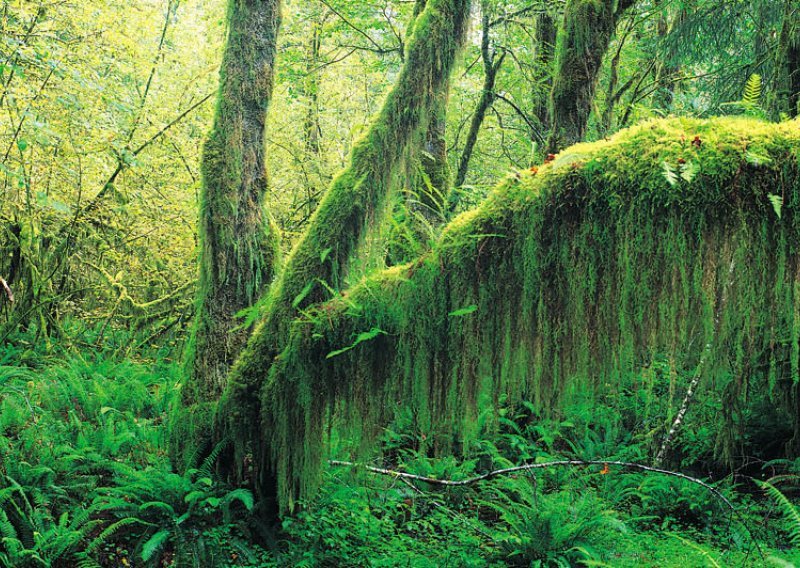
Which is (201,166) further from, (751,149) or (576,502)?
(576,502)

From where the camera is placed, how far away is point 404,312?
143 inches

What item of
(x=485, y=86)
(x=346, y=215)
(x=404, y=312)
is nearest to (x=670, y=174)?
(x=404, y=312)

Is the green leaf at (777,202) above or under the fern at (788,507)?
above

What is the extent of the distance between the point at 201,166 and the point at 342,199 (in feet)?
5.57

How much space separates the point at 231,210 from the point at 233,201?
0.28 feet

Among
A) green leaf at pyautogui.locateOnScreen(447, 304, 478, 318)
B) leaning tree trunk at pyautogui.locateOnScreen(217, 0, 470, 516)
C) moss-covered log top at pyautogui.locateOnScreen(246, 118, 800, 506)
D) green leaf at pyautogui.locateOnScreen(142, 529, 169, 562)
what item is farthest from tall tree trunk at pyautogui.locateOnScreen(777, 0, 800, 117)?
green leaf at pyautogui.locateOnScreen(142, 529, 169, 562)

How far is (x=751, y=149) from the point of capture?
2.67 m

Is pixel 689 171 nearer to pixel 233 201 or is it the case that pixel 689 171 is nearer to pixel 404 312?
pixel 404 312

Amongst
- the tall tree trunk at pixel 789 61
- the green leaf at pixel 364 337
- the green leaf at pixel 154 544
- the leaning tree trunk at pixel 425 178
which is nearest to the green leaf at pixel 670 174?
the leaning tree trunk at pixel 425 178

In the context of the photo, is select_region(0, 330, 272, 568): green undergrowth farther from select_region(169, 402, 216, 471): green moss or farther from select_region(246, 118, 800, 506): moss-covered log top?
select_region(246, 118, 800, 506): moss-covered log top

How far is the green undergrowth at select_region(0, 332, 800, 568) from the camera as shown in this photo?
484 cm

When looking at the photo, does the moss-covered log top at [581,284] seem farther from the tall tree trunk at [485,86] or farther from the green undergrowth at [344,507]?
the tall tree trunk at [485,86]

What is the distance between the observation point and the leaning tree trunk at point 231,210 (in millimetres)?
5363

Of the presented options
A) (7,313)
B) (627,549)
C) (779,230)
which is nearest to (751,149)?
(779,230)
